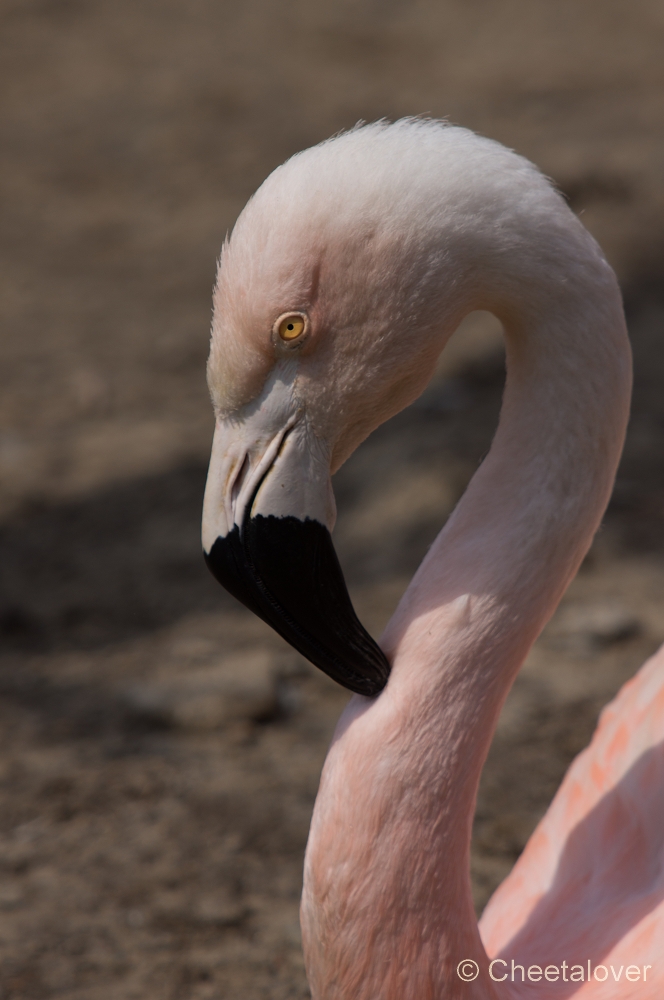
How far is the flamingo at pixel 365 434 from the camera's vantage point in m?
1.67

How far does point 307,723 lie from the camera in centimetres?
353

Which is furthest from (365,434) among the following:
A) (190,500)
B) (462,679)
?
(190,500)

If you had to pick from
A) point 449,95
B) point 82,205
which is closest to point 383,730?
point 82,205

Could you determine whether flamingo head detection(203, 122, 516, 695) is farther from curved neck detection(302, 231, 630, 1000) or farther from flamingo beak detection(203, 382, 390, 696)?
curved neck detection(302, 231, 630, 1000)

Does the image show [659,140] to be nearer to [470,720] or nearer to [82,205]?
[82,205]

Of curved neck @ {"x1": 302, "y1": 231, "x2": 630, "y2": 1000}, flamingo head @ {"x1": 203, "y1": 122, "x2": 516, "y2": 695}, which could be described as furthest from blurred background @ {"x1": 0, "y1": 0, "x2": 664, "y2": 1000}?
flamingo head @ {"x1": 203, "y1": 122, "x2": 516, "y2": 695}

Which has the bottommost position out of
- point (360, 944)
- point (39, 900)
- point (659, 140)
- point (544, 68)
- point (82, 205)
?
point (360, 944)

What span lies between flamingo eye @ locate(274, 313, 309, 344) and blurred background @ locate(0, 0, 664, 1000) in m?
1.74

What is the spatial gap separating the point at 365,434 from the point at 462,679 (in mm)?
454

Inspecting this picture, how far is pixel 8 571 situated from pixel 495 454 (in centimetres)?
293

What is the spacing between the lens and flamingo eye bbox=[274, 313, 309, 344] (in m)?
1.68

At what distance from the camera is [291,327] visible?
5.57ft

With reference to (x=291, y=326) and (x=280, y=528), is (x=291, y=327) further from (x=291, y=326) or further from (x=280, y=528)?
(x=280, y=528)

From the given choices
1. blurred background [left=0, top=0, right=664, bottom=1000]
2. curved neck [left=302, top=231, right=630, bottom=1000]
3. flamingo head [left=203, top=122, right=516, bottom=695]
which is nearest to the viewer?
flamingo head [left=203, top=122, right=516, bottom=695]
